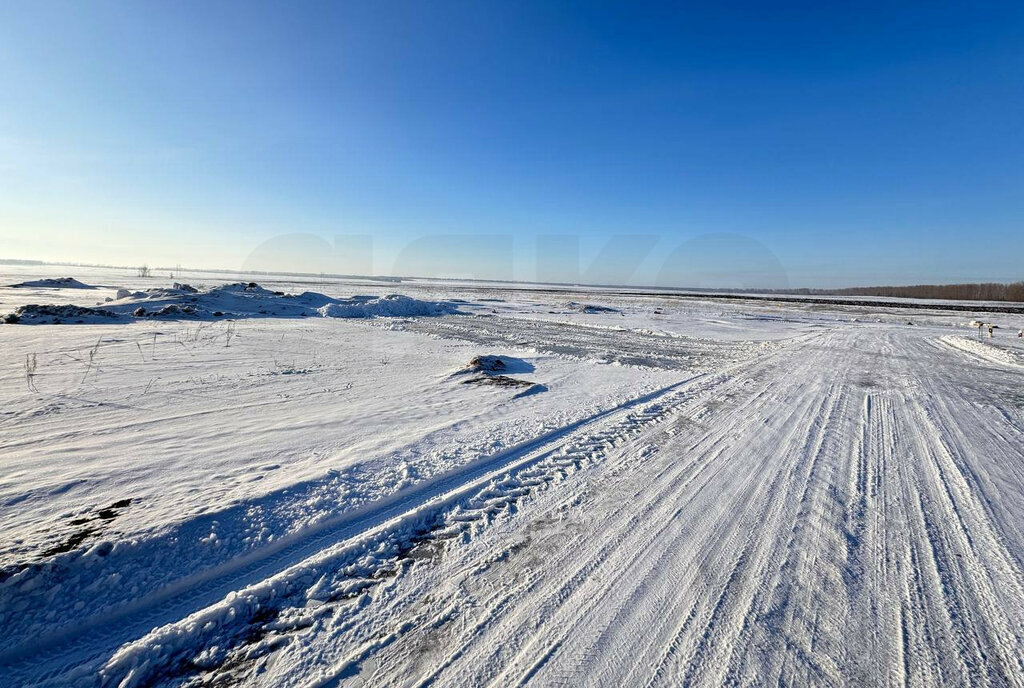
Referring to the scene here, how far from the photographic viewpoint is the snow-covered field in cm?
203

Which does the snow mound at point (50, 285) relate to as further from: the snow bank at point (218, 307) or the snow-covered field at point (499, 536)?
the snow-covered field at point (499, 536)

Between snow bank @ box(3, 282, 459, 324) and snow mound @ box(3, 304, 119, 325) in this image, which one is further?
snow bank @ box(3, 282, 459, 324)

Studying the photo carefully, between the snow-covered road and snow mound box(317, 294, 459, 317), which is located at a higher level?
snow mound box(317, 294, 459, 317)

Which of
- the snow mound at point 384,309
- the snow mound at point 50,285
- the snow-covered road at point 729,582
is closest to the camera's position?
the snow-covered road at point 729,582

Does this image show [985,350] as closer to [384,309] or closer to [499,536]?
[499,536]

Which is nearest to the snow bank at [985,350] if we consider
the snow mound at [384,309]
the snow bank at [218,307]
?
the snow mound at [384,309]

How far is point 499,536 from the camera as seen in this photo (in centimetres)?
305

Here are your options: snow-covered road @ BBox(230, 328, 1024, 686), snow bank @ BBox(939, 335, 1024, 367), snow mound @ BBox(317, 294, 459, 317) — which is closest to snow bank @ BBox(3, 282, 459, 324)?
snow mound @ BBox(317, 294, 459, 317)

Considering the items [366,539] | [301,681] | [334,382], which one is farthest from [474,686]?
[334,382]

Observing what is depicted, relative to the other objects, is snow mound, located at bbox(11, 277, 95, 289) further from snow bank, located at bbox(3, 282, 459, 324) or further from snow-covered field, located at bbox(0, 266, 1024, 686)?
snow-covered field, located at bbox(0, 266, 1024, 686)

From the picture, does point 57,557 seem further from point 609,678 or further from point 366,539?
point 609,678

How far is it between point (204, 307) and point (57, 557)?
833 inches

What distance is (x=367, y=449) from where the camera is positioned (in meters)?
4.53

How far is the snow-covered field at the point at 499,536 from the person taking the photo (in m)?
2.03
